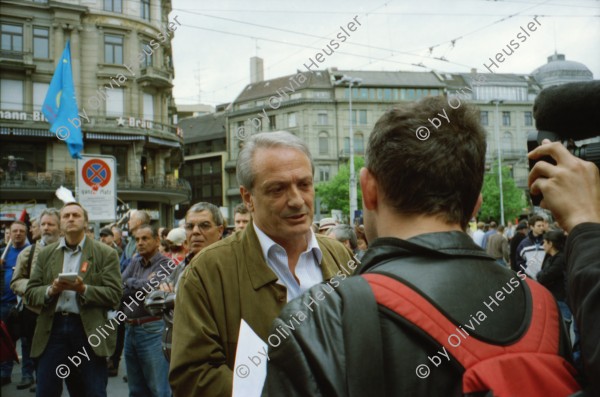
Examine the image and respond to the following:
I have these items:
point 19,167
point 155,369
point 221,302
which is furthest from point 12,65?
point 221,302

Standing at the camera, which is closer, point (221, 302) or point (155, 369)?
point (221, 302)

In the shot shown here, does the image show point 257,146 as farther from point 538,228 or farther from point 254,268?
point 538,228

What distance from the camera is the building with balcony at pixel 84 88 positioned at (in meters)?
34.8

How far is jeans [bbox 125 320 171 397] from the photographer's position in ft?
18.2

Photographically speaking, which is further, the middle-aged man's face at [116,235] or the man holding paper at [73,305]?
the middle-aged man's face at [116,235]

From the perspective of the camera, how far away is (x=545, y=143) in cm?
133

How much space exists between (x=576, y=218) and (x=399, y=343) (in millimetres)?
507

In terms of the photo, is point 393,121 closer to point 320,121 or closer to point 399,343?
point 399,343

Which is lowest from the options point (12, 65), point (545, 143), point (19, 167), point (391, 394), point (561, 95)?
point (391, 394)

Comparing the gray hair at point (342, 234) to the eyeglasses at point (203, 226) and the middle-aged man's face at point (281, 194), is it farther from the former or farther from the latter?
the middle-aged man's face at point (281, 194)

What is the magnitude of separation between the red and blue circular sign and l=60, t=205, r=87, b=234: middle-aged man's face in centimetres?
310

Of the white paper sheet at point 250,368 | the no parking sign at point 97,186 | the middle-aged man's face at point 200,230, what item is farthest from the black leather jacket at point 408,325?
the no parking sign at point 97,186

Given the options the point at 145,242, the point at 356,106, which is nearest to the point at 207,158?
the point at 356,106

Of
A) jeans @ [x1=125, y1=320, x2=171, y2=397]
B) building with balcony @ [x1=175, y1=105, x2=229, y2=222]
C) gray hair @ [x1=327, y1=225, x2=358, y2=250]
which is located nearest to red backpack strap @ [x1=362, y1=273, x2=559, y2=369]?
jeans @ [x1=125, y1=320, x2=171, y2=397]
